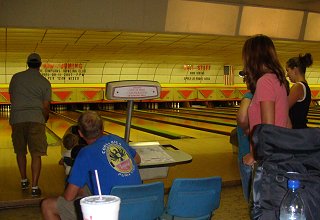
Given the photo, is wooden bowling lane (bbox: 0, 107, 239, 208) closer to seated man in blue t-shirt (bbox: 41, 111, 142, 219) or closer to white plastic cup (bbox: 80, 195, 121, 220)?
seated man in blue t-shirt (bbox: 41, 111, 142, 219)

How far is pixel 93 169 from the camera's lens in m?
2.67

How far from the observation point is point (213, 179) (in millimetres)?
2793

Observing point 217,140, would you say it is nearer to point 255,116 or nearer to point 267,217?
point 255,116

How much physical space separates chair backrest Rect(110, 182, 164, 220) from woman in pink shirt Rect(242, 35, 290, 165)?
2.21ft

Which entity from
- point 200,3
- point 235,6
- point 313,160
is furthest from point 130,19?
point 313,160

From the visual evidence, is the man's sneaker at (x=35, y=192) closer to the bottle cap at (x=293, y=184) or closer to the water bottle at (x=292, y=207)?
the water bottle at (x=292, y=207)

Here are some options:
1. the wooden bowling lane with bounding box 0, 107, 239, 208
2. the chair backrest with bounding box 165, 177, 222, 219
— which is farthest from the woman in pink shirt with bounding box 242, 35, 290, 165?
the wooden bowling lane with bounding box 0, 107, 239, 208

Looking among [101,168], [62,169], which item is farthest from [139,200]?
[62,169]

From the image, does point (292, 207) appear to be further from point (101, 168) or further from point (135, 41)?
point (135, 41)

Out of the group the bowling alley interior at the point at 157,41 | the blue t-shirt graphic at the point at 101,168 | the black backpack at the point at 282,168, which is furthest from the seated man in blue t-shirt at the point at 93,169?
the black backpack at the point at 282,168

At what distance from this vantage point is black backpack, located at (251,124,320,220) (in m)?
1.79

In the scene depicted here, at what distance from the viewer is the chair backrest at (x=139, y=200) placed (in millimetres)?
2508

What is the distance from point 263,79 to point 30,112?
2719 mm

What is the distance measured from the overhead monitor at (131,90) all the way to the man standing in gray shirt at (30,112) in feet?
4.47
